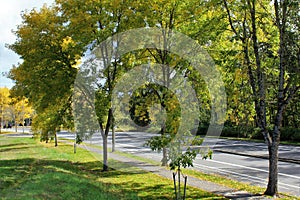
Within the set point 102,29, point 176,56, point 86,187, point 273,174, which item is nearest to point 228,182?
point 273,174

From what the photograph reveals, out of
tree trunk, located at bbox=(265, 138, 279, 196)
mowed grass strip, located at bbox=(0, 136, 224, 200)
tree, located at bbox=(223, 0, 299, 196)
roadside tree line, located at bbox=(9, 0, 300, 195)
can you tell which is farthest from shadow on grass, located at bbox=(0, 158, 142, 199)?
tree, located at bbox=(223, 0, 299, 196)

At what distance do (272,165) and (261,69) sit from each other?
297 cm

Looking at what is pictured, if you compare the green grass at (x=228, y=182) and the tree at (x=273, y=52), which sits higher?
the tree at (x=273, y=52)

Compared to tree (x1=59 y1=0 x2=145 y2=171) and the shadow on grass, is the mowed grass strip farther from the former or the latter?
tree (x1=59 y1=0 x2=145 y2=171)

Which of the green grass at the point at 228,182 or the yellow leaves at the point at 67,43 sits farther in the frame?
the yellow leaves at the point at 67,43

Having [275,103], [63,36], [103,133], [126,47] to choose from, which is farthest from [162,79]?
[275,103]

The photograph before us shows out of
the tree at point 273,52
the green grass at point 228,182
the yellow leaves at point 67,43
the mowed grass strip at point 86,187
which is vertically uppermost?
the yellow leaves at point 67,43

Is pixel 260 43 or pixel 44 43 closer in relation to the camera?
pixel 260 43

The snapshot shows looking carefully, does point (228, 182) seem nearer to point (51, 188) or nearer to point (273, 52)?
point (273, 52)

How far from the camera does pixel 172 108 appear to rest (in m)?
10.1

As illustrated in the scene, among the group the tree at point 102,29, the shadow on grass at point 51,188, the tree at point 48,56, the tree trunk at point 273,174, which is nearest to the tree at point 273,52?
the tree trunk at point 273,174

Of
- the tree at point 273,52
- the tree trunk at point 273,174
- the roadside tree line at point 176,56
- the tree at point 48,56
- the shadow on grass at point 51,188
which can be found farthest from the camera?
the tree at point 48,56

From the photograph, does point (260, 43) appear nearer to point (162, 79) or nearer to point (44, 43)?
point (162, 79)

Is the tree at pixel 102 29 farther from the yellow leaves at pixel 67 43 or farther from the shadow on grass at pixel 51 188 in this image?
the shadow on grass at pixel 51 188
